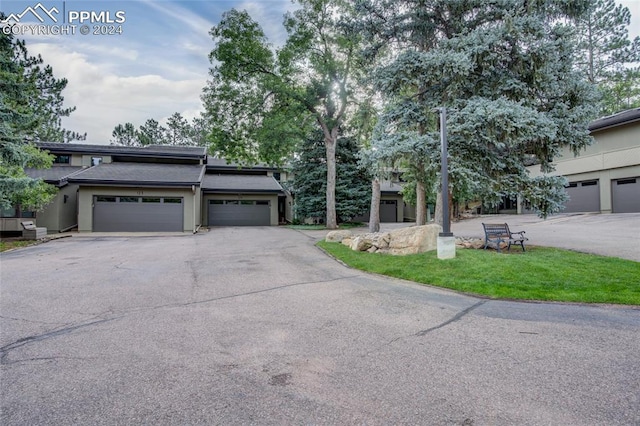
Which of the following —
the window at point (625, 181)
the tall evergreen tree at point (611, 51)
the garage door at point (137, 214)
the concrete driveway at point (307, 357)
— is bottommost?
the concrete driveway at point (307, 357)

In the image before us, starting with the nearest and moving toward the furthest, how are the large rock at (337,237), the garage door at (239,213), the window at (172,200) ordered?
the large rock at (337,237)
the window at (172,200)
the garage door at (239,213)

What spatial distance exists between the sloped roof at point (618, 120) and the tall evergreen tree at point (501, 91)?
39.7ft

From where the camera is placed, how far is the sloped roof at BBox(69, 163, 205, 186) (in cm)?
1802

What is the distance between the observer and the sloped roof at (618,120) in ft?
59.4

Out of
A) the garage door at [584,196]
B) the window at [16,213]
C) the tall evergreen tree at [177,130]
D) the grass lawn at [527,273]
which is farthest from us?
the tall evergreen tree at [177,130]

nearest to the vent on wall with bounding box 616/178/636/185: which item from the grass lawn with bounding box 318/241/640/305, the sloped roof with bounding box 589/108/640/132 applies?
the sloped roof with bounding box 589/108/640/132

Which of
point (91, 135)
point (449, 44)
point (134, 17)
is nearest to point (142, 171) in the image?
point (134, 17)

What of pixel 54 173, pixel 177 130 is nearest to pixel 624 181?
pixel 54 173

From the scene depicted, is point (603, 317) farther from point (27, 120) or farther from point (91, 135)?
point (91, 135)

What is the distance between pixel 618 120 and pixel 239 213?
25164 mm

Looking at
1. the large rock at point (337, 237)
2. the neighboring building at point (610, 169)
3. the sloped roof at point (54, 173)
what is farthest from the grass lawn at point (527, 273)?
the sloped roof at point (54, 173)

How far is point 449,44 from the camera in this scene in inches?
399

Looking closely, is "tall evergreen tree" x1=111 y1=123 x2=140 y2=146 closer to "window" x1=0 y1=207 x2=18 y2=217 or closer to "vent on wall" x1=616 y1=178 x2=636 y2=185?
"window" x1=0 y1=207 x2=18 y2=217

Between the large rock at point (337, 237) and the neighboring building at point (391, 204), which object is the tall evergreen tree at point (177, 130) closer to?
the neighboring building at point (391, 204)
